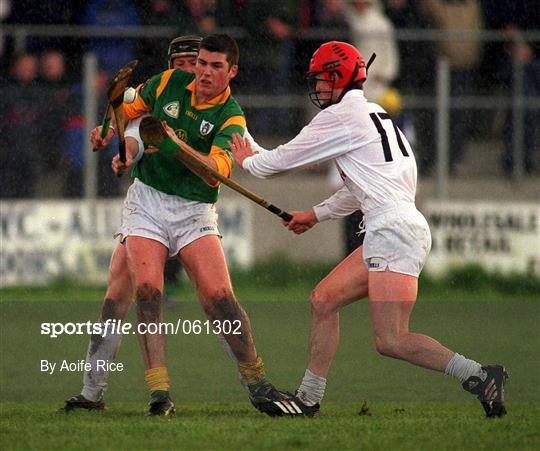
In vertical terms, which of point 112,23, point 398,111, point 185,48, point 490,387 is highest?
point 112,23

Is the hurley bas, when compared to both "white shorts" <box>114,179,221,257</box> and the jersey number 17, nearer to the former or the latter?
"white shorts" <box>114,179,221,257</box>

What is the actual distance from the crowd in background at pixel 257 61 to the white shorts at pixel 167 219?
7042 millimetres

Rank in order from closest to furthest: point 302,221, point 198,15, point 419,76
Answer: point 302,221, point 198,15, point 419,76

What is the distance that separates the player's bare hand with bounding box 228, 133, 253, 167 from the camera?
9.49m

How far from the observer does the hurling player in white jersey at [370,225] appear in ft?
29.9

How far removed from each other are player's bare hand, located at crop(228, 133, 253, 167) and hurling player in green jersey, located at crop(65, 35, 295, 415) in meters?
0.05

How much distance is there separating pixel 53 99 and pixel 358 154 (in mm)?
8352

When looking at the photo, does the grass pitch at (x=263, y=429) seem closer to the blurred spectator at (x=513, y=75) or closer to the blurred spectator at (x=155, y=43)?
the blurred spectator at (x=155, y=43)

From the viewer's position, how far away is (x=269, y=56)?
17.6m

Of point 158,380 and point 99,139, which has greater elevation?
point 99,139

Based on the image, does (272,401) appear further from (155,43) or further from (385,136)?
(155,43)

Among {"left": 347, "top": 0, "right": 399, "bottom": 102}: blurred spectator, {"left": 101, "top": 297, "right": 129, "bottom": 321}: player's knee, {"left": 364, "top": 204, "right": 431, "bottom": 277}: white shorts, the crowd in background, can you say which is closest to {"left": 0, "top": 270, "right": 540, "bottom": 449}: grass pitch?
{"left": 101, "top": 297, "right": 129, "bottom": 321}: player's knee

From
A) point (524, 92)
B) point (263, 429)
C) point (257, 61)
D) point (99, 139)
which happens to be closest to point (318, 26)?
point (257, 61)

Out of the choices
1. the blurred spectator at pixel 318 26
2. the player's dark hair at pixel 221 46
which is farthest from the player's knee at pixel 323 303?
the blurred spectator at pixel 318 26
